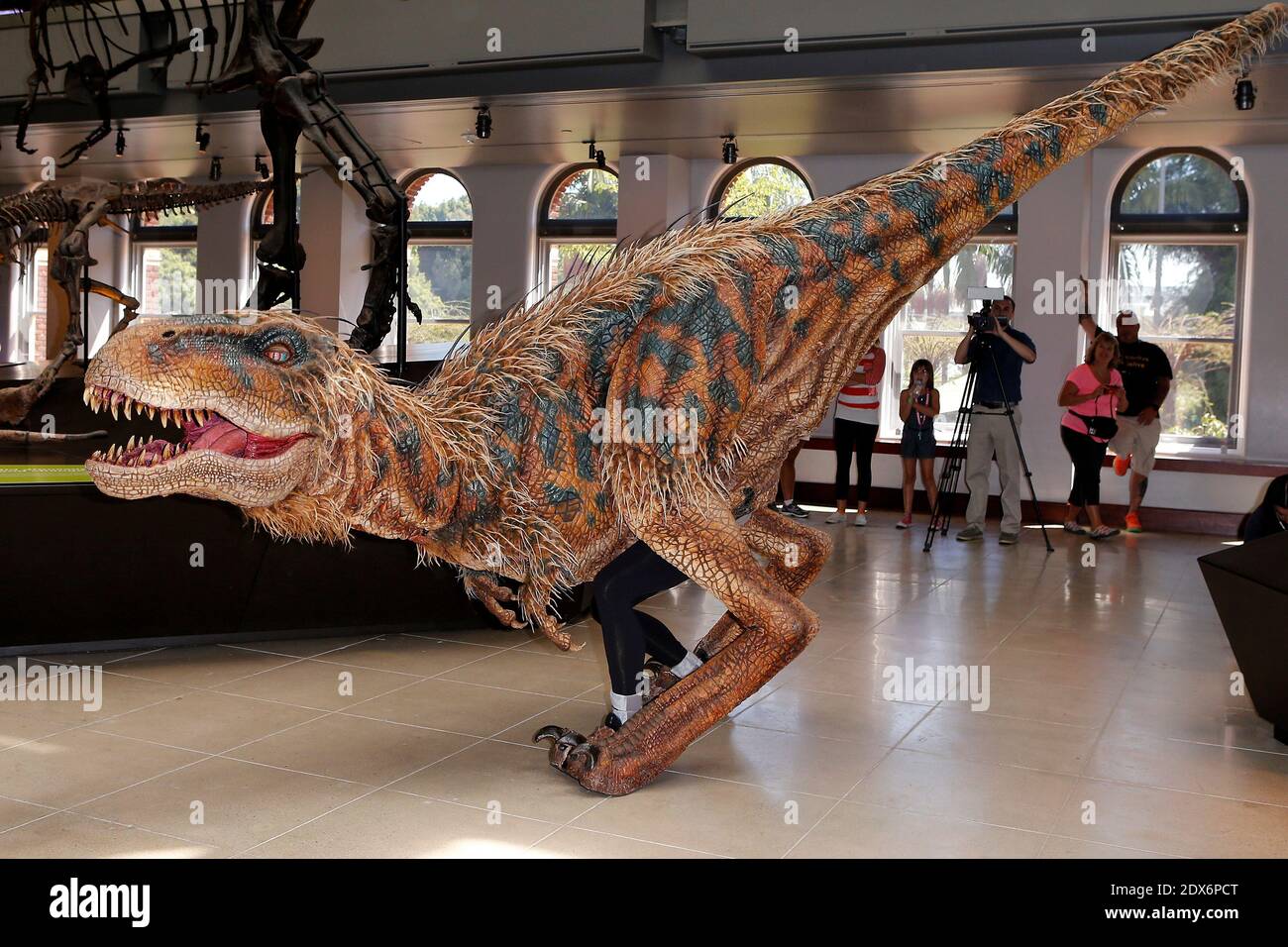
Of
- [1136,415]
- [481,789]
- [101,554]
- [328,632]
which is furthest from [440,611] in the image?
[1136,415]

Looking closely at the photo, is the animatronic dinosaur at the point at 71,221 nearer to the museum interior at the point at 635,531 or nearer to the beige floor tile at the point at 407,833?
→ the museum interior at the point at 635,531

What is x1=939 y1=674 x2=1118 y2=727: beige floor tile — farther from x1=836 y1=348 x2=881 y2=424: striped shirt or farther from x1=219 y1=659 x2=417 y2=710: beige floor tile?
x1=836 y1=348 x2=881 y2=424: striped shirt

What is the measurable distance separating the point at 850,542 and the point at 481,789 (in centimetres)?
546

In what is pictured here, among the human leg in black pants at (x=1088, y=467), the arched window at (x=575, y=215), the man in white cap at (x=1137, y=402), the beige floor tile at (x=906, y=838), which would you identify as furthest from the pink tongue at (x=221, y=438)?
the arched window at (x=575, y=215)

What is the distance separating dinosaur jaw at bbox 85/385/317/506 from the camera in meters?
2.61

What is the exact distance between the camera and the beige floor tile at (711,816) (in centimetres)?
301

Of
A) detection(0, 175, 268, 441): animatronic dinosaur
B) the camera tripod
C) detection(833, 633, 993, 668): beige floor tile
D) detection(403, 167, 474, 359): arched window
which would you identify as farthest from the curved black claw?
detection(403, 167, 474, 359): arched window

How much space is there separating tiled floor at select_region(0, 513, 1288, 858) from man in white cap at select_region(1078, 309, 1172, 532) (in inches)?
160

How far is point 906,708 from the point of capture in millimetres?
4293

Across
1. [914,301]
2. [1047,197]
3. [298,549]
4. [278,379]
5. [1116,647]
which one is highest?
[1047,197]

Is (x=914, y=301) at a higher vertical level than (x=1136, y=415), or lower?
higher

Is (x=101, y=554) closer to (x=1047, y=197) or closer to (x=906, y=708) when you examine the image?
(x=906, y=708)

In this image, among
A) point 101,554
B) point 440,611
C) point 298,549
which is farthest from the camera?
point 440,611

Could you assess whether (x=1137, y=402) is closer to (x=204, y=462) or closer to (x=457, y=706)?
(x=457, y=706)
